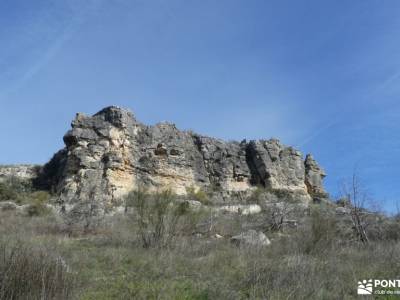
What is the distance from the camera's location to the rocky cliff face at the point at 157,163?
27.2 m

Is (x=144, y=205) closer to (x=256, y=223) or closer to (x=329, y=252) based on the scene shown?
(x=329, y=252)

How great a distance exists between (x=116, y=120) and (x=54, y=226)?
1607 cm

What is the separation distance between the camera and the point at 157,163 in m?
30.3

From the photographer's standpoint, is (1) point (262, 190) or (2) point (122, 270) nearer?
(2) point (122, 270)

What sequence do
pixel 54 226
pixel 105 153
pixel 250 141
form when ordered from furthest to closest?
Answer: pixel 250 141 < pixel 105 153 < pixel 54 226

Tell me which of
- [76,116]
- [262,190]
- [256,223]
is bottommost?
[256,223]

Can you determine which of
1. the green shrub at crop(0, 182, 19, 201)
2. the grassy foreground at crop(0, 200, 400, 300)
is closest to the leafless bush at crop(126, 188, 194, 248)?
the grassy foreground at crop(0, 200, 400, 300)

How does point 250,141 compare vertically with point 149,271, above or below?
above

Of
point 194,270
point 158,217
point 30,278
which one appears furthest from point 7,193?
point 30,278

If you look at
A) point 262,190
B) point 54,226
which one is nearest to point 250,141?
point 262,190

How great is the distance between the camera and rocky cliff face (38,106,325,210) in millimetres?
27219

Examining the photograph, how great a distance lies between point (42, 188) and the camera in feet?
105

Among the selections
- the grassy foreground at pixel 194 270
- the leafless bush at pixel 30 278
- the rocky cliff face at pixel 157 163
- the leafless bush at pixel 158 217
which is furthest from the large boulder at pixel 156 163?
the leafless bush at pixel 30 278

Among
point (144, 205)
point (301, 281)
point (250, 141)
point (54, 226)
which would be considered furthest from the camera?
point (250, 141)
